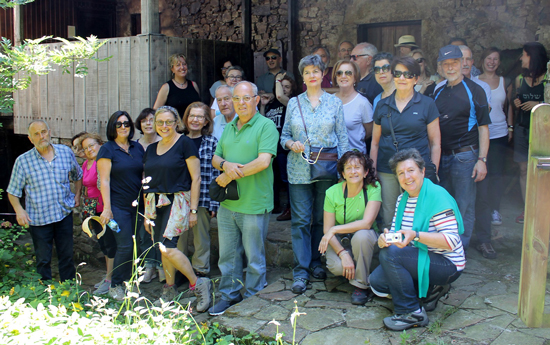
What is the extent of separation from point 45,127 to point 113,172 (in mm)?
926

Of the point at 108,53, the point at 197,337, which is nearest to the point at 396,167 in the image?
the point at 197,337

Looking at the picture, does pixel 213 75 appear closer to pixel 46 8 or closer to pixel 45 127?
pixel 45 127

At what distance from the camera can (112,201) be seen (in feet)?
15.6

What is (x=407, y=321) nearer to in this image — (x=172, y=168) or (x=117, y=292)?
(x=172, y=168)

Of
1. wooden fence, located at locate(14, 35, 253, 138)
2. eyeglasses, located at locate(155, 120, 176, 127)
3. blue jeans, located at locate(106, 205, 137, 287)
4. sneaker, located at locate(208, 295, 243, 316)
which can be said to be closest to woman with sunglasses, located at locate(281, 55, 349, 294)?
sneaker, located at locate(208, 295, 243, 316)

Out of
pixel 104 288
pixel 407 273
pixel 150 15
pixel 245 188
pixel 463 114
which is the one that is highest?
pixel 150 15

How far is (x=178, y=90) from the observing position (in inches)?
227

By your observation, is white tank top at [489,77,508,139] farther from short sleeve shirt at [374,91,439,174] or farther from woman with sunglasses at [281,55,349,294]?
woman with sunglasses at [281,55,349,294]

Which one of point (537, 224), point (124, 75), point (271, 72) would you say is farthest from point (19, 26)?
point (537, 224)

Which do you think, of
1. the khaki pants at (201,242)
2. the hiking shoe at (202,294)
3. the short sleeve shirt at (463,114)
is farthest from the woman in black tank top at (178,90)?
the short sleeve shirt at (463,114)

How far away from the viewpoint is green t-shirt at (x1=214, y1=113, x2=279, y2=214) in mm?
4090

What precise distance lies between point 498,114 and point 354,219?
229 centimetres

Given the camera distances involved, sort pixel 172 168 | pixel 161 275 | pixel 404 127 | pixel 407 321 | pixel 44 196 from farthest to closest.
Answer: pixel 161 275, pixel 44 196, pixel 172 168, pixel 404 127, pixel 407 321

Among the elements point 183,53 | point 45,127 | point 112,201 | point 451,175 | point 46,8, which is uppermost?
point 46,8
